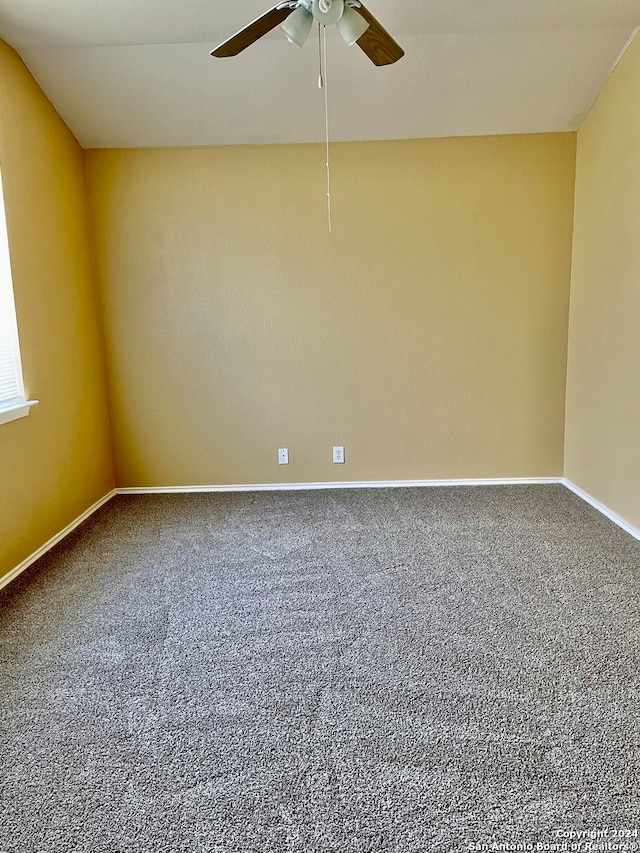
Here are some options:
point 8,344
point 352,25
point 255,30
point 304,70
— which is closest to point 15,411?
point 8,344

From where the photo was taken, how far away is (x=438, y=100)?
10.8 ft

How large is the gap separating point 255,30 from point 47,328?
2.02 m

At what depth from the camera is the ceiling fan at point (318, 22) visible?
1.91m

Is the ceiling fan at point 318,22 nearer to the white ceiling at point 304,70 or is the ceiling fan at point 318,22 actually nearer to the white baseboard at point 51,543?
the white ceiling at point 304,70

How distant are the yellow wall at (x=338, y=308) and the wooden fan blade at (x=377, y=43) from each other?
143cm

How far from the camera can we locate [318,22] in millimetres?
2029

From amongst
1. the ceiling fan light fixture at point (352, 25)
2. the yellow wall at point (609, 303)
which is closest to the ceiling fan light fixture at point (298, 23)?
the ceiling fan light fixture at point (352, 25)

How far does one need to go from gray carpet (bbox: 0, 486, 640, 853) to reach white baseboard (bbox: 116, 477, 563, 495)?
0.86m

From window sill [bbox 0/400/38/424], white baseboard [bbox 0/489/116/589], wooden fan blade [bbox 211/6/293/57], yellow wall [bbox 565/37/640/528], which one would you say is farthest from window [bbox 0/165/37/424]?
yellow wall [bbox 565/37/640/528]

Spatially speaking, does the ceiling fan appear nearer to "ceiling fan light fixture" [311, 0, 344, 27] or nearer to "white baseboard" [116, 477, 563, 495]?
"ceiling fan light fixture" [311, 0, 344, 27]

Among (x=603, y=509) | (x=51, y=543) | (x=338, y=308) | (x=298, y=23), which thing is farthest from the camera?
(x=338, y=308)

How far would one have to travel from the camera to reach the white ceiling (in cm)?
272

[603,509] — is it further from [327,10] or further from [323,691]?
[327,10]

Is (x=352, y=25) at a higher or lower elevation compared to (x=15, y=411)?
higher
